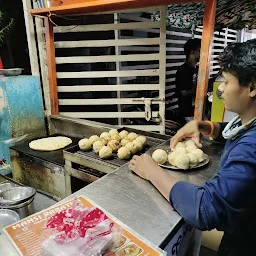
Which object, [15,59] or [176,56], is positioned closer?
[15,59]

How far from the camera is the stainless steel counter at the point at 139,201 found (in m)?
1.22

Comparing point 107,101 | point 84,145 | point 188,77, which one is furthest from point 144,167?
point 188,77

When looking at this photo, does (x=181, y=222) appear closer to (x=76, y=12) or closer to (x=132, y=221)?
(x=132, y=221)

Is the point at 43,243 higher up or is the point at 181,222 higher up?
the point at 43,243

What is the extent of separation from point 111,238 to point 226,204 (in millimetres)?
543

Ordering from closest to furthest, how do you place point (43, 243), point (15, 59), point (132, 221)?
point (43, 243) < point (132, 221) < point (15, 59)

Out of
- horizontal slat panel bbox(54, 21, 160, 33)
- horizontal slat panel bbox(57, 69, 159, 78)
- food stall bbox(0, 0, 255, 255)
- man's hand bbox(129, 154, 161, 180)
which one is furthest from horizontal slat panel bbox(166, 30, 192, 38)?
man's hand bbox(129, 154, 161, 180)

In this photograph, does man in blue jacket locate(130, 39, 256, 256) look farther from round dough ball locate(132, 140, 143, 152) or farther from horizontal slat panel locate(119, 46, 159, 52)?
horizontal slat panel locate(119, 46, 159, 52)

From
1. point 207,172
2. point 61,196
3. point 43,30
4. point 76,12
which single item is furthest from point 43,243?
point 43,30

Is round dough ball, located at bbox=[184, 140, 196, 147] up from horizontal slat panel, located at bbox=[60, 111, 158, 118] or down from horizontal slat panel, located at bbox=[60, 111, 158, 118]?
up

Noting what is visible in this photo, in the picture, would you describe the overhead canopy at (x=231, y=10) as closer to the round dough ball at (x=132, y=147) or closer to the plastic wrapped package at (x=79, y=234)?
the round dough ball at (x=132, y=147)

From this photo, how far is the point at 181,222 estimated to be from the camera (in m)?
1.28

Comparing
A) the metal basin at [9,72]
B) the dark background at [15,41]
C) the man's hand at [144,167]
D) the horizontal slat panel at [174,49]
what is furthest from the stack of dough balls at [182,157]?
the horizontal slat panel at [174,49]

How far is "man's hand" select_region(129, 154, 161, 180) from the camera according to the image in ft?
5.17
